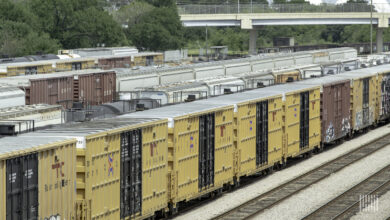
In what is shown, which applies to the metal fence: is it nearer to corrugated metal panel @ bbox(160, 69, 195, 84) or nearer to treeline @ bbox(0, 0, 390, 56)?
treeline @ bbox(0, 0, 390, 56)

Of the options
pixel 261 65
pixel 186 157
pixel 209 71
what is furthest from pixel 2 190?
pixel 261 65

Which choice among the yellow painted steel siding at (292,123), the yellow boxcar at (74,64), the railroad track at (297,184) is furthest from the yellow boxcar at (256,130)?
the yellow boxcar at (74,64)

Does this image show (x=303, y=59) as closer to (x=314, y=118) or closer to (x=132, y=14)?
(x=314, y=118)

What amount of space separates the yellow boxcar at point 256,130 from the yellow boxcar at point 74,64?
27.1 m

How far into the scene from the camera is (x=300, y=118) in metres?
38.0

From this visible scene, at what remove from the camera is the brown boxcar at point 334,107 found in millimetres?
41409

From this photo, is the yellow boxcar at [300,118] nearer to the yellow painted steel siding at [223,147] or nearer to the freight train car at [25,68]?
the yellow painted steel siding at [223,147]

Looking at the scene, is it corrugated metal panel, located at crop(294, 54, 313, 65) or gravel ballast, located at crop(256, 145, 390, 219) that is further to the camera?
corrugated metal panel, located at crop(294, 54, 313, 65)

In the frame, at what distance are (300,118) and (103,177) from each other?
1856cm

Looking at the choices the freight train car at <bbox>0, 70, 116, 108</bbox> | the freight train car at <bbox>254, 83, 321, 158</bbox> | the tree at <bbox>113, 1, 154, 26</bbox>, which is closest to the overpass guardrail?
the tree at <bbox>113, 1, 154, 26</bbox>

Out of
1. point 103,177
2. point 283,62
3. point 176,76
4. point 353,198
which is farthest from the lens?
point 283,62

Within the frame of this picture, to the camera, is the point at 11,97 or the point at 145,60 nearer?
the point at 11,97

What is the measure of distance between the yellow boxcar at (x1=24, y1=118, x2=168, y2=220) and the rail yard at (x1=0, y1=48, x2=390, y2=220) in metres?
0.03

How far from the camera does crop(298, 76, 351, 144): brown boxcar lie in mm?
41409
